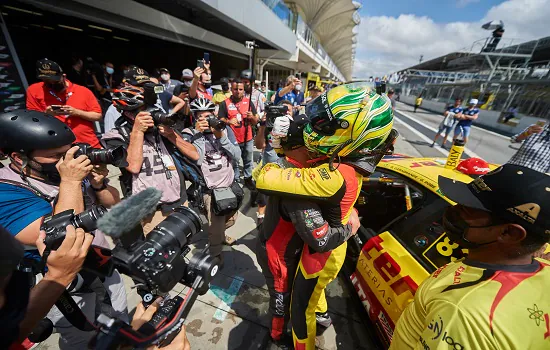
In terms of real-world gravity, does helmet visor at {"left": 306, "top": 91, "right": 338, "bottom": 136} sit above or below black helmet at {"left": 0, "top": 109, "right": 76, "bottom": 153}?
above

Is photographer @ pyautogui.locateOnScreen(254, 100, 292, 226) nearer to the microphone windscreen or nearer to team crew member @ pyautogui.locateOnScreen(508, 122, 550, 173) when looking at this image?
the microphone windscreen

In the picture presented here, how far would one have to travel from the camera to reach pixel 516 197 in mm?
905

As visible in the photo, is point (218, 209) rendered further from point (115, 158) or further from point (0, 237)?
point (0, 237)

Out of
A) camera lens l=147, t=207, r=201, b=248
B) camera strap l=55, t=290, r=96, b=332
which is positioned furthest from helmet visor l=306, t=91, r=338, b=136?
camera strap l=55, t=290, r=96, b=332

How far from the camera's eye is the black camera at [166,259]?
0.79m

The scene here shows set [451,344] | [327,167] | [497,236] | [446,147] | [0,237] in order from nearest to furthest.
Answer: [0,237] < [451,344] < [497,236] < [327,167] < [446,147]

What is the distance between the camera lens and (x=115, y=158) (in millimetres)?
1621

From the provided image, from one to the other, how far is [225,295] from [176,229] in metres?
1.89

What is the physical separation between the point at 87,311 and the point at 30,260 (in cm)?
69

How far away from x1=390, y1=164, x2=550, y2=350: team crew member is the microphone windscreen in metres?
1.13

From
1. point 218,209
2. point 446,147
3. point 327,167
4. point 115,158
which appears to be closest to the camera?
point 327,167

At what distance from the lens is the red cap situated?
2.04 m

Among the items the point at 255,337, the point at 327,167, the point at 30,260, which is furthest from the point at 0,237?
the point at 255,337

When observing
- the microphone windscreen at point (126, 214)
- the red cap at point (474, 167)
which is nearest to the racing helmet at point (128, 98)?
the microphone windscreen at point (126, 214)
